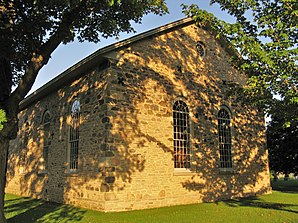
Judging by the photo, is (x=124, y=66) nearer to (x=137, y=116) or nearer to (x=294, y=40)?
(x=137, y=116)

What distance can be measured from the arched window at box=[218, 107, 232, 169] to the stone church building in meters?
0.05

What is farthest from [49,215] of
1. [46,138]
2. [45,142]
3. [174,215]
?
[46,138]

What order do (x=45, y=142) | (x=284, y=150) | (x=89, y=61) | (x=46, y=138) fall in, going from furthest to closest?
(x=284, y=150)
(x=46, y=138)
(x=45, y=142)
(x=89, y=61)

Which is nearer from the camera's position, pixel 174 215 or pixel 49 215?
pixel 174 215

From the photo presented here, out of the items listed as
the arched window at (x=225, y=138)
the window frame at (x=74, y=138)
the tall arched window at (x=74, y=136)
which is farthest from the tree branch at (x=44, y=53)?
the arched window at (x=225, y=138)

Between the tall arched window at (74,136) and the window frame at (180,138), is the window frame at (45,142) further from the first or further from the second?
the window frame at (180,138)

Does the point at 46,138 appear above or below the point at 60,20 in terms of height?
below

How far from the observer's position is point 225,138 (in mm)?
15609

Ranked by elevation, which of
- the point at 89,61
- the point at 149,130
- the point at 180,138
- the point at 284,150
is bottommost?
the point at 284,150

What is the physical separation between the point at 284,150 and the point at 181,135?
593 inches

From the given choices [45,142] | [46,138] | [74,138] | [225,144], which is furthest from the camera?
[46,138]

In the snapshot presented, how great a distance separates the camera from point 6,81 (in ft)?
29.0

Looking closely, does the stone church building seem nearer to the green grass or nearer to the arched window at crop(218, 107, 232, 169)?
the arched window at crop(218, 107, 232, 169)

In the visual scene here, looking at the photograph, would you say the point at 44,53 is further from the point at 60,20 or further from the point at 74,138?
the point at 74,138
